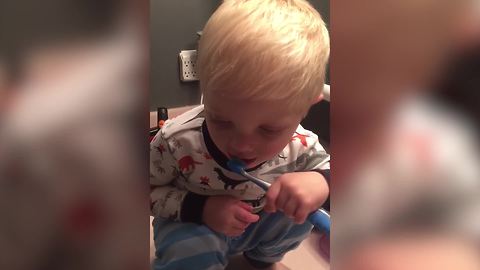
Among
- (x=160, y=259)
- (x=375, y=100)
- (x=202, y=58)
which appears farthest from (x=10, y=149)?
(x=160, y=259)

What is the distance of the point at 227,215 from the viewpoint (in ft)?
1.90

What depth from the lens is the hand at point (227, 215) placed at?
56cm

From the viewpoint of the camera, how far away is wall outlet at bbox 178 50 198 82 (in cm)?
80

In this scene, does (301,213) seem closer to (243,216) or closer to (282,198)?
(282,198)

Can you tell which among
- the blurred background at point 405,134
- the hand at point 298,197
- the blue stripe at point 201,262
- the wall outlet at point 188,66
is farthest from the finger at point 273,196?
Answer: the wall outlet at point 188,66

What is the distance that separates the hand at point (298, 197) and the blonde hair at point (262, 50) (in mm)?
79

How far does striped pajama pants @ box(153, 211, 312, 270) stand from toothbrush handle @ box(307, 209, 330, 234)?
0.21 meters

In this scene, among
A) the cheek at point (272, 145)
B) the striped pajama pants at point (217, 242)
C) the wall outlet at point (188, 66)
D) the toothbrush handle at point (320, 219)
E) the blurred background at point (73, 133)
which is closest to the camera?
the blurred background at point (73, 133)

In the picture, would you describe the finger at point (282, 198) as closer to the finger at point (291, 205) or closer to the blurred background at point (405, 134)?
the finger at point (291, 205)

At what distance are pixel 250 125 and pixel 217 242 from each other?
28 centimetres

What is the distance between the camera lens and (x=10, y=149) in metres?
0.17

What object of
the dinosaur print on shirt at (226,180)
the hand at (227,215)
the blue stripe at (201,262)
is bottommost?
the blue stripe at (201,262)

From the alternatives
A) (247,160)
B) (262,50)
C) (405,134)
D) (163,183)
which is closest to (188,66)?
(163,183)

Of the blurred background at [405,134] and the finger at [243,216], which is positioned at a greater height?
the blurred background at [405,134]
